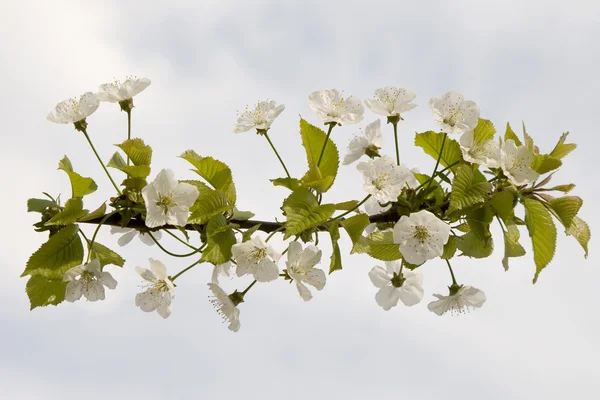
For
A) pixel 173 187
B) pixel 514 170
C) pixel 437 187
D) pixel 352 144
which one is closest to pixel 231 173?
pixel 173 187

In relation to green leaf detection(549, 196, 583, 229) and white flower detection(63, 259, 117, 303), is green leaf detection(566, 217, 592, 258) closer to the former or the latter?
green leaf detection(549, 196, 583, 229)

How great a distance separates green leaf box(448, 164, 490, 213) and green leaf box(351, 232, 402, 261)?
299 millimetres

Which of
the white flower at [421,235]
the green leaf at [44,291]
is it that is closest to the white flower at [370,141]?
the white flower at [421,235]

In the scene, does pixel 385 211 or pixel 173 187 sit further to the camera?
pixel 385 211

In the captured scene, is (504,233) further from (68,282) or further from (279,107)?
(68,282)

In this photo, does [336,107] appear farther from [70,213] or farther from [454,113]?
[70,213]

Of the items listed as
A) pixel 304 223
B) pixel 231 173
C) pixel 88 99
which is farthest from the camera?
pixel 88 99

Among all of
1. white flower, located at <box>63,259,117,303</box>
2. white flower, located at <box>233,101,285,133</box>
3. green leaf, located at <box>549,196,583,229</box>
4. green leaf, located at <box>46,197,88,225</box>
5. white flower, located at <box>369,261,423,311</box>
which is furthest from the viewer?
white flower, located at <box>369,261,423,311</box>

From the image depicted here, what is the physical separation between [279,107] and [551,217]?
3.93 feet

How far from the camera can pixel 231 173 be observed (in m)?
2.60

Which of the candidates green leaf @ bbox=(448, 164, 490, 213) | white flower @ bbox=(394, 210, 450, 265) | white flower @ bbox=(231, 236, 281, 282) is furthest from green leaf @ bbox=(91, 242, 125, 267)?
green leaf @ bbox=(448, 164, 490, 213)

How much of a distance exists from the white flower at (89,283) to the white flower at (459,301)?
55.7 inches

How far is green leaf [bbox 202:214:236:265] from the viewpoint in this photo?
8.05 feet

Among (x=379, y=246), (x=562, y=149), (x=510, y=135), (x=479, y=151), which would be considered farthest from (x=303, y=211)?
(x=562, y=149)
